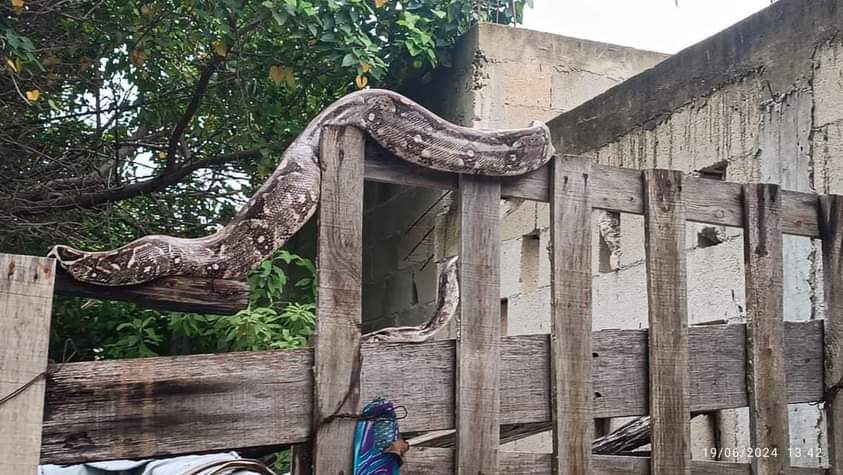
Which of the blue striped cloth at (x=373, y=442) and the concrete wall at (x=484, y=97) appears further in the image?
the concrete wall at (x=484, y=97)

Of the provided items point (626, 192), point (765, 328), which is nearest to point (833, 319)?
point (765, 328)

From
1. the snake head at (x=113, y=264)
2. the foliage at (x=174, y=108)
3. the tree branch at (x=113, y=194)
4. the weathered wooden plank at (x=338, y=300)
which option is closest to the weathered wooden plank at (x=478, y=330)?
the weathered wooden plank at (x=338, y=300)

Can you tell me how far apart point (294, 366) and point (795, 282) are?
232 centimetres

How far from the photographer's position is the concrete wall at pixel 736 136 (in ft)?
12.9

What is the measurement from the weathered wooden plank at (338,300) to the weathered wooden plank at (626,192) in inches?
4.5

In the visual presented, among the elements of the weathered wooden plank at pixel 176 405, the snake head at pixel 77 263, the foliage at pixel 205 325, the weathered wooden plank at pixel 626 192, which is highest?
the weathered wooden plank at pixel 626 192

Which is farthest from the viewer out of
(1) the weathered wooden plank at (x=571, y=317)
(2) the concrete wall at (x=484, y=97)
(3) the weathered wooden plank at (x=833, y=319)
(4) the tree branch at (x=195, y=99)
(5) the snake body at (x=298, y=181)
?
(4) the tree branch at (x=195, y=99)

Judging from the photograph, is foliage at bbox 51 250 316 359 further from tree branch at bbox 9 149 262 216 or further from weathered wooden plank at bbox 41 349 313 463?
weathered wooden plank at bbox 41 349 313 463

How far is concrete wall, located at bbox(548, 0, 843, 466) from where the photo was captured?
3939 mm

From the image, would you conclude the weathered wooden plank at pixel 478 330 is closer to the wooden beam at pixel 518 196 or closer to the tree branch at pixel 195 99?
the wooden beam at pixel 518 196

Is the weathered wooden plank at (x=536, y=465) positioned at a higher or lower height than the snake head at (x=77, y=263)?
lower

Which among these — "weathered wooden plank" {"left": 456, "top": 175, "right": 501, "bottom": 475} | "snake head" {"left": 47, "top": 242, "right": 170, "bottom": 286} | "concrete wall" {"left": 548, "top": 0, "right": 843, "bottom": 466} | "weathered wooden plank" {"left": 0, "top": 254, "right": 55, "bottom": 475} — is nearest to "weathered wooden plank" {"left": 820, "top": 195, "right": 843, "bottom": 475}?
"concrete wall" {"left": 548, "top": 0, "right": 843, "bottom": 466}

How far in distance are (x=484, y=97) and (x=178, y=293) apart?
4.20 m

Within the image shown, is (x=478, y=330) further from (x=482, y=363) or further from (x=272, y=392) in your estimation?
(x=272, y=392)
